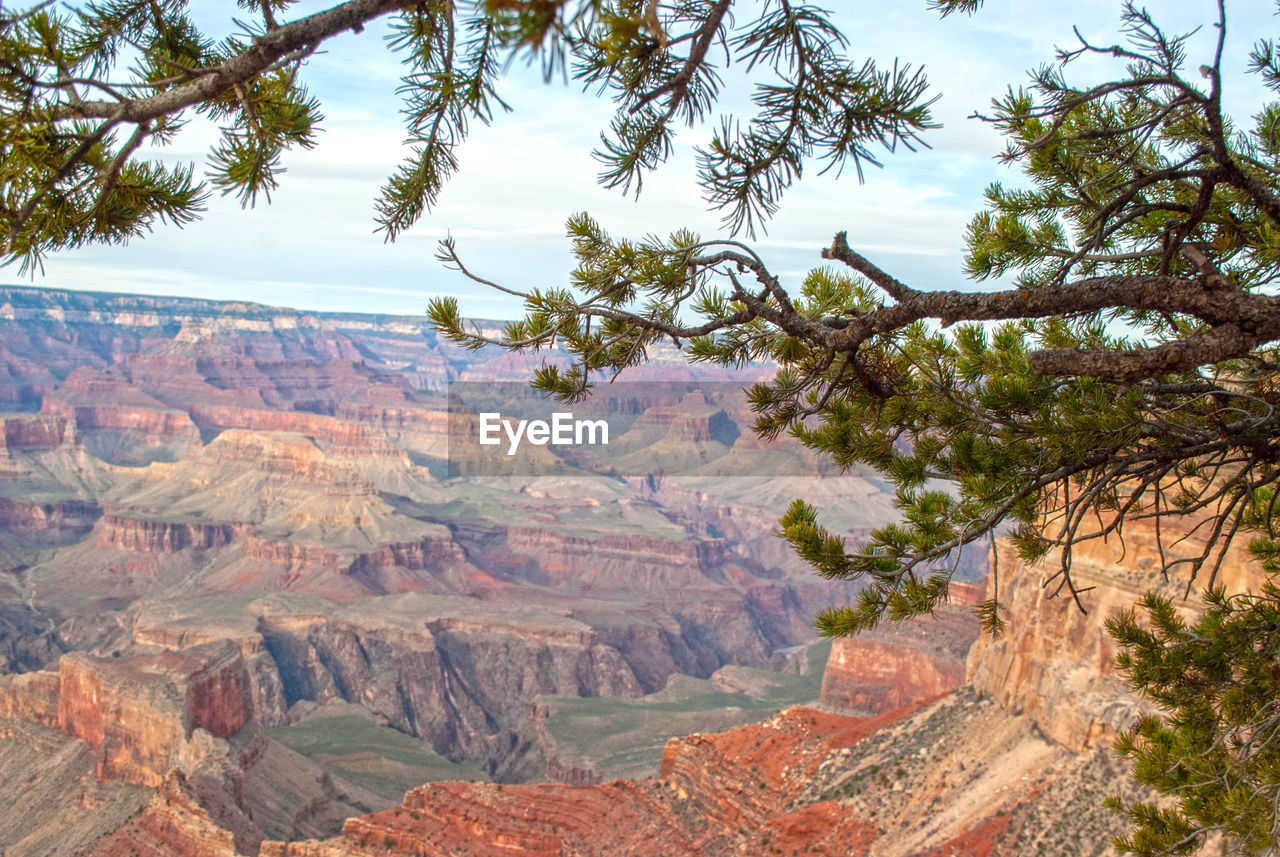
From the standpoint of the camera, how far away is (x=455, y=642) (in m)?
63.7

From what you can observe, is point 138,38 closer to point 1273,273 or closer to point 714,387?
point 1273,273

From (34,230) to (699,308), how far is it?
285 cm

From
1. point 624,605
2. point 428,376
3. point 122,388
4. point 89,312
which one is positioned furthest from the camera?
point 428,376

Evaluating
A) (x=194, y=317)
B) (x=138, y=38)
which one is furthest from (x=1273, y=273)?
(x=194, y=317)

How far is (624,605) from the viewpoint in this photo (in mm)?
76625

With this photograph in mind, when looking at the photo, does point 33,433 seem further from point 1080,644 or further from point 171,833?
point 1080,644

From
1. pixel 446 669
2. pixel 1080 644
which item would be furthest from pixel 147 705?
pixel 446 669

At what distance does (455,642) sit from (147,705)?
34.3 meters

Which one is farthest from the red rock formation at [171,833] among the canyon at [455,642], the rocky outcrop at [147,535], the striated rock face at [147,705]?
the rocky outcrop at [147,535]

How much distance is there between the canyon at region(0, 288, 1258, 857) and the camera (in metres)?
19.4

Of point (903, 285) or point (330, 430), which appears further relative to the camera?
point (330, 430)

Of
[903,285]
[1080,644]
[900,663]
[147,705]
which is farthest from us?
[900,663]

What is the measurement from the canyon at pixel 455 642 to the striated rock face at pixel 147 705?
4.8 inches

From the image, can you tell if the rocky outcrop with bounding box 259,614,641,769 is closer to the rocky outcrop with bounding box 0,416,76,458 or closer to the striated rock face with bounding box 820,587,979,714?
the striated rock face with bounding box 820,587,979,714
